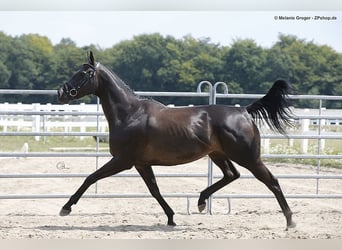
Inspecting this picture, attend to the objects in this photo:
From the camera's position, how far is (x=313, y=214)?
21.6ft

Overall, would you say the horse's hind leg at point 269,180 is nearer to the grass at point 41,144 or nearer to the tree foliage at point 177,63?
the grass at point 41,144

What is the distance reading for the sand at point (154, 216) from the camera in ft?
17.4

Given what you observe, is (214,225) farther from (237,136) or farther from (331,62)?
(331,62)

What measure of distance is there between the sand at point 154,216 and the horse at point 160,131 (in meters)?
0.38

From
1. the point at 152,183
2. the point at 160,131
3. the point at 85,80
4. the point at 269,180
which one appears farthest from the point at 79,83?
the point at 269,180

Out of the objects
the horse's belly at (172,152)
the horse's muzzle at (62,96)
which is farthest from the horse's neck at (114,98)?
the horse's belly at (172,152)

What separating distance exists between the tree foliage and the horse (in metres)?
24.6

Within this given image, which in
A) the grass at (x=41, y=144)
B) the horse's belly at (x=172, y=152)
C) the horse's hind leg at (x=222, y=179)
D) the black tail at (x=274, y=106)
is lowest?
the grass at (x=41, y=144)

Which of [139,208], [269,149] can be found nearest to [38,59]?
[269,149]

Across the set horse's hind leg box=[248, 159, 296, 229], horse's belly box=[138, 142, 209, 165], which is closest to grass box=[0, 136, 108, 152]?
horse's belly box=[138, 142, 209, 165]

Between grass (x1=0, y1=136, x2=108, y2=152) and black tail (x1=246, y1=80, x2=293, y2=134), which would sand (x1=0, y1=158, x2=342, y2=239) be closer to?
black tail (x1=246, y1=80, x2=293, y2=134)

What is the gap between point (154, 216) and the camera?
20.8ft

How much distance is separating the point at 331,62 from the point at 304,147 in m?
23.1

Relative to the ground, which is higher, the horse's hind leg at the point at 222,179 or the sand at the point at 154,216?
the horse's hind leg at the point at 222,179
